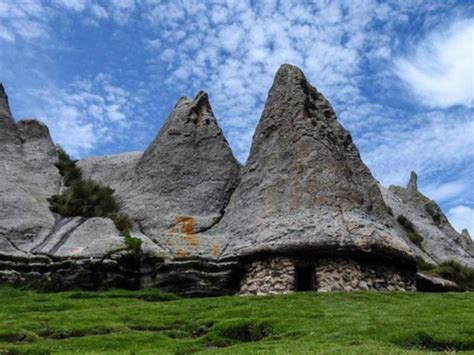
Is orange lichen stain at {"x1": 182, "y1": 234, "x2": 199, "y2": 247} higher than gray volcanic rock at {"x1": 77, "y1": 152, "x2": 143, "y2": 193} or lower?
lower

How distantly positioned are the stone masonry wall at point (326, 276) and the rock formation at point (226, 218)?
0.23 feet

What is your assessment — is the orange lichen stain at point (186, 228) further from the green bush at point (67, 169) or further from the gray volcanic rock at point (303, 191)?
the green bush at point (67, 169)

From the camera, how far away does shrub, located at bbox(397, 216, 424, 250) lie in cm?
5945

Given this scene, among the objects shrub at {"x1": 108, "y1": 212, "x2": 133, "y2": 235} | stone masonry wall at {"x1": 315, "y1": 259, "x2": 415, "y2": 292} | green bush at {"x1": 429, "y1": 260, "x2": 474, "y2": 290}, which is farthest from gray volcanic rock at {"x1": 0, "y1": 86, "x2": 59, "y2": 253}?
green bush at {"x1": 429, "y1": 260, "x2": 474, "y2": 290}

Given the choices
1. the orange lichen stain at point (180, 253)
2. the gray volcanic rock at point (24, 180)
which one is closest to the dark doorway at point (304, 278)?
the orange lichen stain at point (180, 253)

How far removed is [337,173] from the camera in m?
46.7

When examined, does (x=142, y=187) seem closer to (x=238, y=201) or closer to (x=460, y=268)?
(x=238, y=201)

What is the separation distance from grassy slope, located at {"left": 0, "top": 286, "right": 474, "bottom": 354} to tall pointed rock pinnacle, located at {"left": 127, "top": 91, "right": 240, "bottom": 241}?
13.7 meters

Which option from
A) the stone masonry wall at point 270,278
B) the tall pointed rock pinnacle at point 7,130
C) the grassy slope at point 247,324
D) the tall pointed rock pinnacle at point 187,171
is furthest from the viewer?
the tall pointed rock pinnacle at point 7,130

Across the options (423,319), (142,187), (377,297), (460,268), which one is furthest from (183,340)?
(460,268)

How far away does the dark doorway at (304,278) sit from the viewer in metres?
42.0

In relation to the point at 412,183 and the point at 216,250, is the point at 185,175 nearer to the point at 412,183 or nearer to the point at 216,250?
the point at 216,250

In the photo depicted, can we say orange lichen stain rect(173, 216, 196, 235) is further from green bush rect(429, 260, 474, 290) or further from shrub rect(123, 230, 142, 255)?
green bush rect(429, 260, 474, 290)

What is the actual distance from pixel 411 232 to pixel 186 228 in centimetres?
2344
